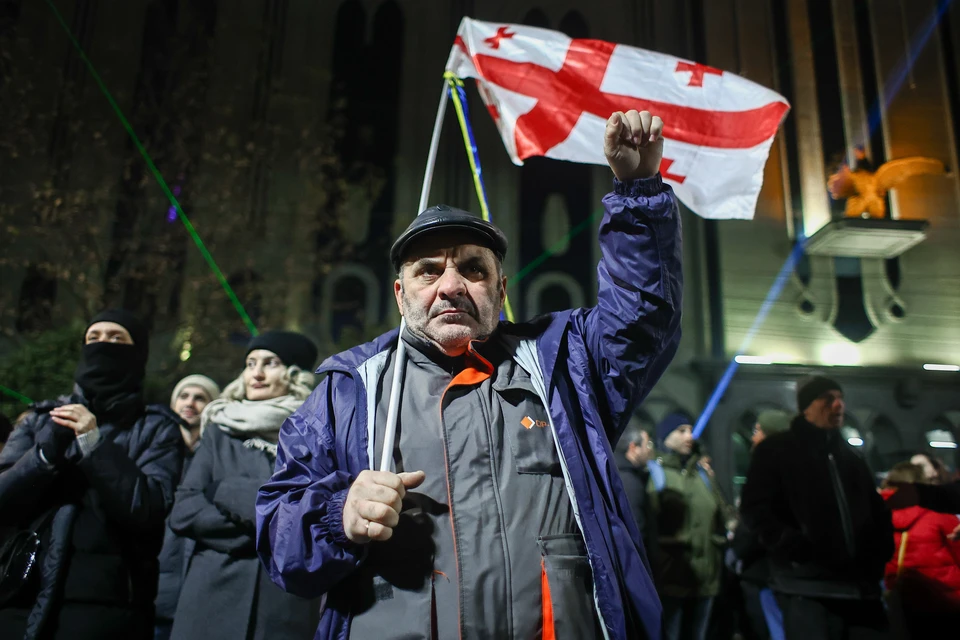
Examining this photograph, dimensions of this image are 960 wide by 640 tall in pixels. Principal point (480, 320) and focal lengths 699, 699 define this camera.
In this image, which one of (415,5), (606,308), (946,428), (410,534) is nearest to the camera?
(410,534)

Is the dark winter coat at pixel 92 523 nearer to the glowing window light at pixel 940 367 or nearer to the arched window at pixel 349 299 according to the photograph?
the arched window at pixel 349 299

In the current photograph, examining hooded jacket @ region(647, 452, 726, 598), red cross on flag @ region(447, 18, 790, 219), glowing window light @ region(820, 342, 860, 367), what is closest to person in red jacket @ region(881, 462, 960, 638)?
hooded jacket @ region(647, 452, 726, 598)

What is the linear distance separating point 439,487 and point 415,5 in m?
16.7

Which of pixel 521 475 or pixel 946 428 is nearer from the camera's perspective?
pixel 521 475

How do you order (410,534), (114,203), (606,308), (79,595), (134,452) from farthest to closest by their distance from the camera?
1. (114,203)
2. (134,452)
3. (79,595)
4. (606,308)
5. (410,534)

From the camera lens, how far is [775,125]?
3.75m

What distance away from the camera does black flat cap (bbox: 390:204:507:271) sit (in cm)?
202

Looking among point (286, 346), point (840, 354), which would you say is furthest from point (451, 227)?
point (840, 354)

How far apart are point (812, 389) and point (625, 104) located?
6.53 feet

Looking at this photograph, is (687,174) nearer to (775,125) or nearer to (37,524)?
(775,125)

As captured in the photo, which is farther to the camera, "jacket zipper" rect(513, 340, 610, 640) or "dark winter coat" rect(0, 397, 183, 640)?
"dark winter coat" rect(0, 397, 183, 640)

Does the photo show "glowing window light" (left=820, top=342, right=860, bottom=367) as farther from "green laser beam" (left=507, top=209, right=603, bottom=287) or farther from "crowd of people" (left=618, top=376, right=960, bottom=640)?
"crowd of people" (left=618, top=376, right=960, bottom=640)

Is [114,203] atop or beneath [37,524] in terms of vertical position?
atop

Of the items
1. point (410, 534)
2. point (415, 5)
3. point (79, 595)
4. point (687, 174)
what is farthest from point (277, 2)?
point (410, 534)
